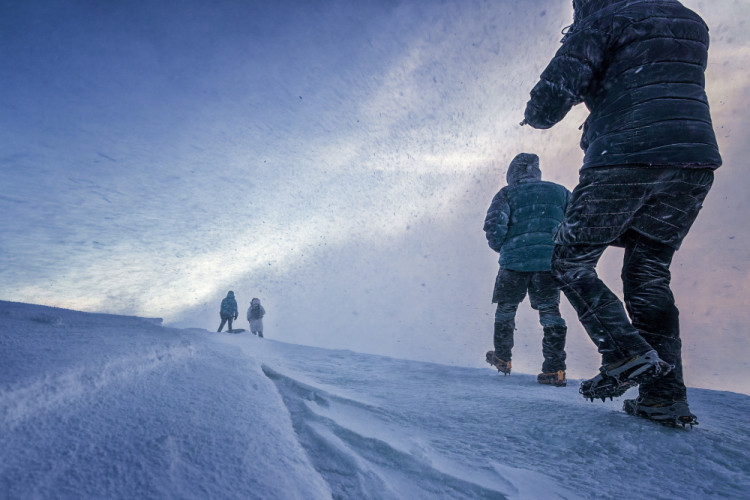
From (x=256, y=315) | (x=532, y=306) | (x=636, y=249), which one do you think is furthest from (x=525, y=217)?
(x=256, y=315)

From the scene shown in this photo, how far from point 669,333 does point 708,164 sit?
27.0 inches

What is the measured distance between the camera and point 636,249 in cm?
146

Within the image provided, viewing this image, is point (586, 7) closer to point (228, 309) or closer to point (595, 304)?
point (595, 304)

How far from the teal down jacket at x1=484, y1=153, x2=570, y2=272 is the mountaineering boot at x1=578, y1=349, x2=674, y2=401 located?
1723 mm

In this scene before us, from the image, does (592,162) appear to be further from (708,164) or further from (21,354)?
(21,354)

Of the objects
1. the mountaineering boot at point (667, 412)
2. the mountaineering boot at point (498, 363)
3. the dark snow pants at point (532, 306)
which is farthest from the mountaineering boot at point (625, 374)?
the mountaineering boot at point (498, 363)

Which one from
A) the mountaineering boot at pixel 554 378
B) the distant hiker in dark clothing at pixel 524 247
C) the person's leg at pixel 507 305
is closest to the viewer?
the mountaineering boot at pixel 554 378

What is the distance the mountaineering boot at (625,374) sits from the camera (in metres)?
1.21

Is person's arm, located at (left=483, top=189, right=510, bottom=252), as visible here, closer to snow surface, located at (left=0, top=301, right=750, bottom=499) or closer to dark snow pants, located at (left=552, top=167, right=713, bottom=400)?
dark snow pants, located at (left=552, top=167, right=713, bottom=400)

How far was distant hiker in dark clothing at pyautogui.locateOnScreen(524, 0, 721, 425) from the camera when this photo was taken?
1.30 metres

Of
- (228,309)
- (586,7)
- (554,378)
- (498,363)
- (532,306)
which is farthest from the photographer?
(228,309)

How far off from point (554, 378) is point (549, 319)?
0.49m

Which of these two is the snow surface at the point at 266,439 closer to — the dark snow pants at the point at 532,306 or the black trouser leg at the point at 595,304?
the black trouser leg at the point at 595,304

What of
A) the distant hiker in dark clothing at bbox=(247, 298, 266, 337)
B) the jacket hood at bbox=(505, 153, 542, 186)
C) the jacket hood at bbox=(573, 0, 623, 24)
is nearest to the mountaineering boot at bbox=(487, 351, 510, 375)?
the jacket hood at bbox=(505, 153, 542, 186)
